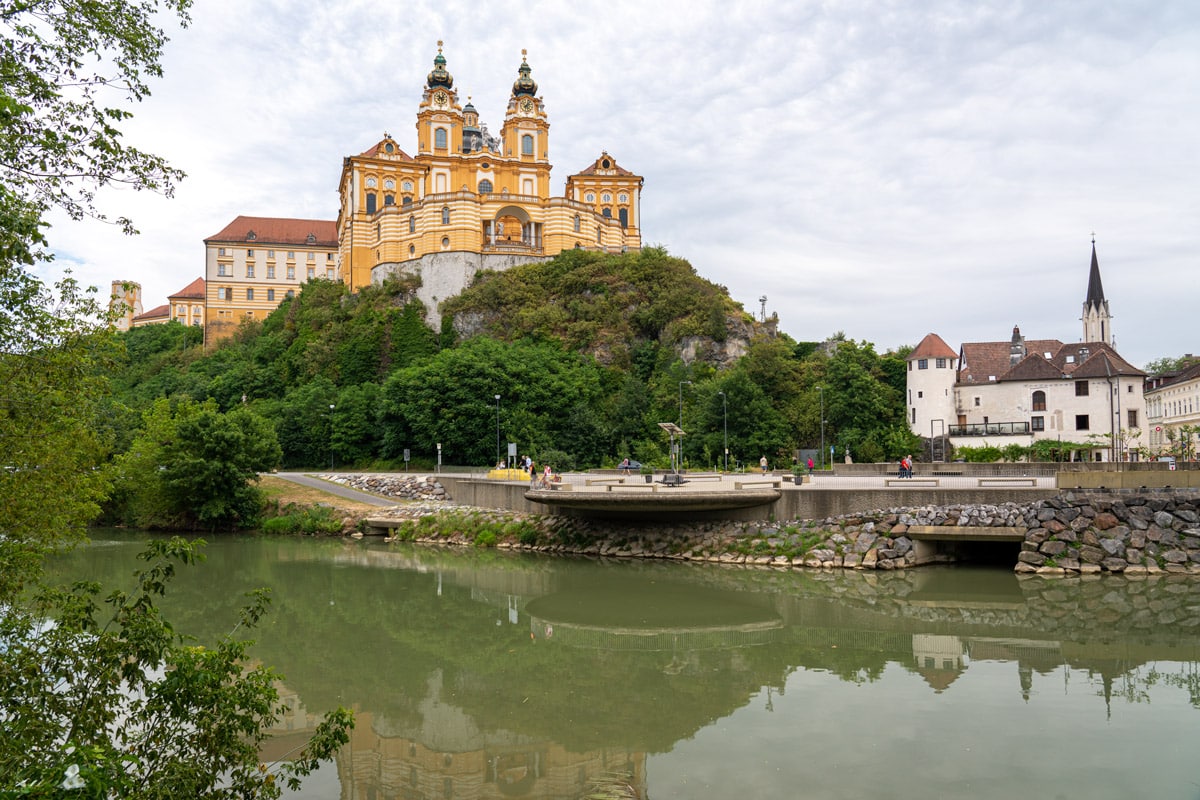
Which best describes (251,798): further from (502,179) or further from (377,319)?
(502,179)

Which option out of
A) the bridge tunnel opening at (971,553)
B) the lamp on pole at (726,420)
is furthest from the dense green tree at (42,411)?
the lamp on pole at (726,420)

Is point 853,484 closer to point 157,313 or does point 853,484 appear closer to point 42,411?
point 42,411

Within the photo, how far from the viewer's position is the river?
1072 centimetres

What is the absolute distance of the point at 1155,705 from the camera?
43.9 feet

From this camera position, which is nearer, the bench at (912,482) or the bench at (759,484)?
the bench at (912,482)

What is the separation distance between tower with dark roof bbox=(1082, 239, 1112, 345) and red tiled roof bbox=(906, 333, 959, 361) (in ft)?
107

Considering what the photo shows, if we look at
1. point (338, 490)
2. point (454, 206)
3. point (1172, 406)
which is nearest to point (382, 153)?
point (454, 206)

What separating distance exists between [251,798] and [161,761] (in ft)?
2.40

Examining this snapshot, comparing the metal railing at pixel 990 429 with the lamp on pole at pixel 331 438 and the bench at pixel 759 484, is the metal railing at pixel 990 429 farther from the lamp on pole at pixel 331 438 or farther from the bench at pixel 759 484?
the lamp on pole at pixel 331 438

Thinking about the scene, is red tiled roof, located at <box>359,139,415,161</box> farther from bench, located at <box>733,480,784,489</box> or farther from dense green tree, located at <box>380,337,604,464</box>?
bench, located at <box>733,480,784,489</box>

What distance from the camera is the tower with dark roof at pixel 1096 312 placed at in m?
78.6

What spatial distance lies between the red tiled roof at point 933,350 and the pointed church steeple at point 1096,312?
32.5m

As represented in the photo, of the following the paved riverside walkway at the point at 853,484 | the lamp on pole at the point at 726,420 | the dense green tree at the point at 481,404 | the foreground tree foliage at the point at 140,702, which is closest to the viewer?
the foreground tree foliage at the point at 140,702

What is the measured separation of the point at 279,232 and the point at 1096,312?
292 ft
